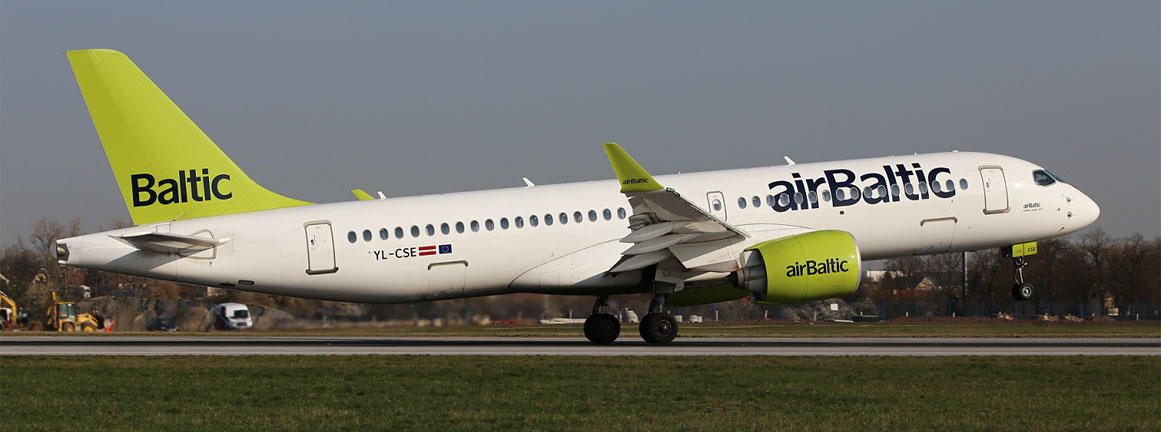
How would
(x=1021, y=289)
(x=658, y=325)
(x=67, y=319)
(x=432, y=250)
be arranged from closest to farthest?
(x=432, y=250) → (x=658, y=325) → (x=1021, y=289) → (x=67, y=319)

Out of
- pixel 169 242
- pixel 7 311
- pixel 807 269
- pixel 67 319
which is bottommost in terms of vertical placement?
pixel 67 319

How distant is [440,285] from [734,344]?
28.6 ft

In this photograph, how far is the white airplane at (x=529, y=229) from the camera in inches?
1163

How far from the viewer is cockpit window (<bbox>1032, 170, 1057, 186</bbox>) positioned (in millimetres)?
34031

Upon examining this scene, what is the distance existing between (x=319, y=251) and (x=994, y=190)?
763 inches

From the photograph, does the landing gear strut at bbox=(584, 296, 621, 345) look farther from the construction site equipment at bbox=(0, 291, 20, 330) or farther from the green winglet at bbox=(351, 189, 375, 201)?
the construction site equipment at bbox=(0, 291, 20, 330)

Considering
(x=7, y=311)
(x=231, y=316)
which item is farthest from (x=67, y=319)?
(x=231, y=316)

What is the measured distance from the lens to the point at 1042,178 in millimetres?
34188

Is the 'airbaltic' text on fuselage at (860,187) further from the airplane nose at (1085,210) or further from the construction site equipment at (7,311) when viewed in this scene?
the construction site equipment at (7,311)

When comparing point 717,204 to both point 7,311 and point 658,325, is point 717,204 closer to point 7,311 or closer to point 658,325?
point 658,325

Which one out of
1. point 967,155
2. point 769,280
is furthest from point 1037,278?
point 769,280

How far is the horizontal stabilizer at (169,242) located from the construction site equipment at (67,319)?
104ft

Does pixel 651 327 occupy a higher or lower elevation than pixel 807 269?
lower

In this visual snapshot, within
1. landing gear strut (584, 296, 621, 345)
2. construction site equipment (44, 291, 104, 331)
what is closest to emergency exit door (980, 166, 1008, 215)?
landing gear strut (584, 296, 621, 345)
